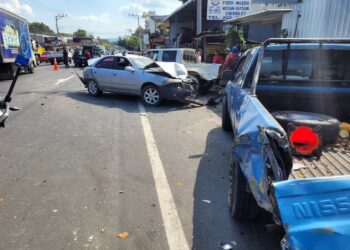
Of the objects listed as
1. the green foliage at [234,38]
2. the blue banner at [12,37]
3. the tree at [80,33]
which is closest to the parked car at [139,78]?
the blue banner at [12,37]

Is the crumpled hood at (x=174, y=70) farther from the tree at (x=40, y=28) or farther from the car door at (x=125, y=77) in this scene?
the tree at (x=40, y=28)

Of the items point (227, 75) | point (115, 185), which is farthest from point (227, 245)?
point (227, 75)

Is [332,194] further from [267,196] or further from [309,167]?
[309,167]

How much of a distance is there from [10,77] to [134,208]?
17.2m

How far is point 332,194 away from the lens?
5.84 feet

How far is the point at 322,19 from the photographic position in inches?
465

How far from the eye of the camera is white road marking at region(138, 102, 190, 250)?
319 cm

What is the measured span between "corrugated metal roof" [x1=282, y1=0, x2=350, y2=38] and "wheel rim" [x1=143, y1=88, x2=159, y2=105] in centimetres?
621

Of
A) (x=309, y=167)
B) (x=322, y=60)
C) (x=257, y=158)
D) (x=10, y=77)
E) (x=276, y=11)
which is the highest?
(x=276, y=11)

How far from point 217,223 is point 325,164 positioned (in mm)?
1251

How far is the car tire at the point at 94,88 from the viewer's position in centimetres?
1193

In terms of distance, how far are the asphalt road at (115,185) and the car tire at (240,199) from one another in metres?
0.12

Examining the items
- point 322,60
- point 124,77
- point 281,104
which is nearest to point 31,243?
point 281,104

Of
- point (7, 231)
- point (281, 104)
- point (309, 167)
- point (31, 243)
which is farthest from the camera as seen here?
point (281, 104)
